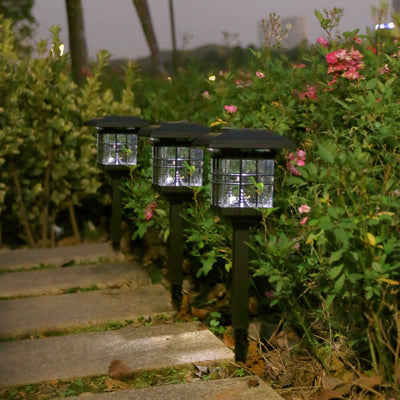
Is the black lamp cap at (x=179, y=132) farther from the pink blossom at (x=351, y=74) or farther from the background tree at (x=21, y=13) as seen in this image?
the background tree at (x=21, y=13)

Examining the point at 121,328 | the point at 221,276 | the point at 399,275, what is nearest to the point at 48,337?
the point at 121,328

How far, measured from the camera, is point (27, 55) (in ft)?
27.9

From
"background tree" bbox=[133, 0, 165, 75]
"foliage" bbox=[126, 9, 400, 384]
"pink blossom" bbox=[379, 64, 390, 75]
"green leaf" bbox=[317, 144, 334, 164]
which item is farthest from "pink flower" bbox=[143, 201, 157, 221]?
"background tree" bbox=[133, 0, 165, 75]

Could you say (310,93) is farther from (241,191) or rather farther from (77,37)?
(77,37)

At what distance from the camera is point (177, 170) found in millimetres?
5094

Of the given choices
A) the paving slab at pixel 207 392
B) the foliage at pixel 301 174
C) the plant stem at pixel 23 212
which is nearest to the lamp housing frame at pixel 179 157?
the foliage at pixel 301 174

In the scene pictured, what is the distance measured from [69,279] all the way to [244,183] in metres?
2.88

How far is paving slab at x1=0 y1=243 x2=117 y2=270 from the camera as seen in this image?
23.6 ft

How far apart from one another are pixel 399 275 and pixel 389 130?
1.05m

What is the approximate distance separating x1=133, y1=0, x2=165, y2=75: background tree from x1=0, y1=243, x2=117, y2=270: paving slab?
16163 millimetres

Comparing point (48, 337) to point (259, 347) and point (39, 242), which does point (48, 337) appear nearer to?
point (259, 347)

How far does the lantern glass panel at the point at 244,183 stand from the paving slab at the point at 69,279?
241 cm

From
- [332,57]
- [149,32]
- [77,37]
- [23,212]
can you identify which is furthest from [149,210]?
[149,32]

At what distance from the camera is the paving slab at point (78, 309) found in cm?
508
